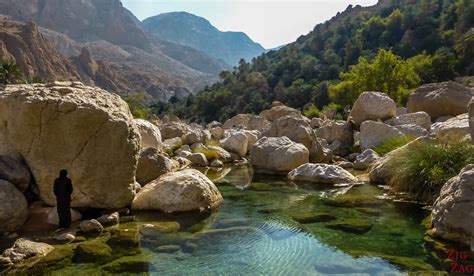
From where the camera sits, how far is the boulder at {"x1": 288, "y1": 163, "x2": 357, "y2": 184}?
17.3 m

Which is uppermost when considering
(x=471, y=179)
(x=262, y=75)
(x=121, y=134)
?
(x=262, y=75)

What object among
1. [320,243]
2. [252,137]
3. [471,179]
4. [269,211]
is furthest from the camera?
[252,137]

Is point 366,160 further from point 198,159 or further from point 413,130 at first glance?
point 198,159

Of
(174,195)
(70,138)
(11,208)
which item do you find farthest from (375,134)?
(11,208)

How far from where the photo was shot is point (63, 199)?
1106 cm

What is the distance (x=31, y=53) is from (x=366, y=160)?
410 feet

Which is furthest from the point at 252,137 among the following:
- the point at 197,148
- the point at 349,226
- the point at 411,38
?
the point at 411,38

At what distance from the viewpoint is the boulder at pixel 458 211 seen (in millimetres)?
9172

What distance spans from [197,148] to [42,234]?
16.7 metres

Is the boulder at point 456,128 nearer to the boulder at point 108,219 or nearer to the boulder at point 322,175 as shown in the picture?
the boulder at point 322,175

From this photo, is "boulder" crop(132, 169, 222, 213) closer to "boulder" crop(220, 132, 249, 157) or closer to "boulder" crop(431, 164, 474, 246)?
"boulder" crop(431, 164, 474, 246)

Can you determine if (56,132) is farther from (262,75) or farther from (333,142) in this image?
(262,75)

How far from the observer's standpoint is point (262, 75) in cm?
11438

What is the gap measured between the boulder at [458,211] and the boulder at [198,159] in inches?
623
